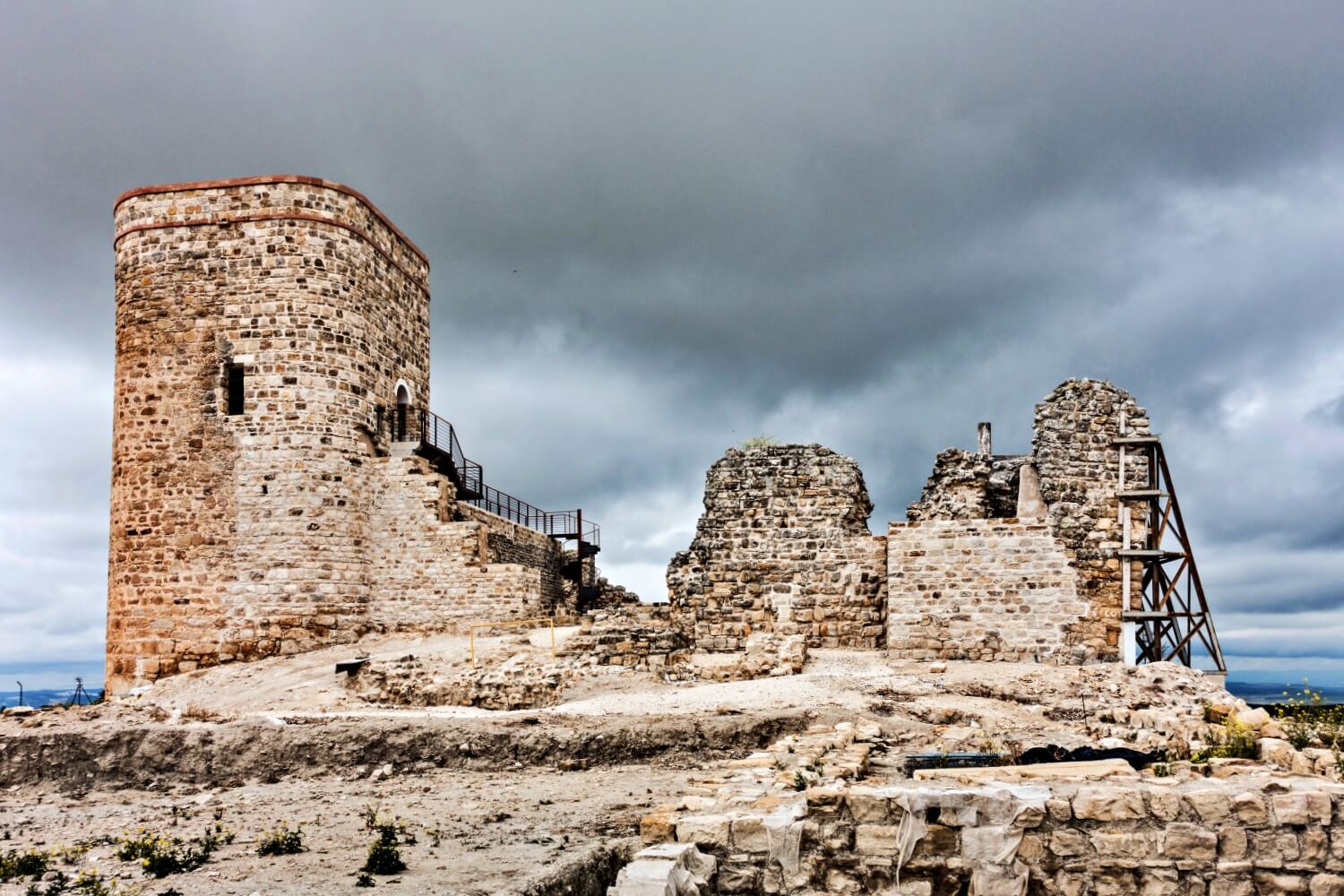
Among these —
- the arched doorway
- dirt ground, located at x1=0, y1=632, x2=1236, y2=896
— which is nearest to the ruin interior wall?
dirt ground, located at x1=0, y1=632, x2=1236, y2=896

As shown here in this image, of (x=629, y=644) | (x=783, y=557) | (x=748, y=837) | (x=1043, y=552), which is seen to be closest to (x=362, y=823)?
(x=748, y=837)

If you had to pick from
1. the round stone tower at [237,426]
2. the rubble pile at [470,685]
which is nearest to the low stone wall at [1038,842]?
the rubble pile at [470,685]

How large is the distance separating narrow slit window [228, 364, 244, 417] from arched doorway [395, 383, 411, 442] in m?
3.26

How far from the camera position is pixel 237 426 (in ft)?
68.6

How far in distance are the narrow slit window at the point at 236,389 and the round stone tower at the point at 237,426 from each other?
35 mm

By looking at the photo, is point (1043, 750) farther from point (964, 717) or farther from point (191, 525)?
point (191, 525)

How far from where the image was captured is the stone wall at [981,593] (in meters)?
18.2

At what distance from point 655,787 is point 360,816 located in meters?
2.92

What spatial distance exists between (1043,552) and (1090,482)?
1448mm

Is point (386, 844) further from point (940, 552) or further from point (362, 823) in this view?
point (940, 552)

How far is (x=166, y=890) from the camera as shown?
7555 mm

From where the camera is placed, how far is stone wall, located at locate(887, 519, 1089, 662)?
18219mm

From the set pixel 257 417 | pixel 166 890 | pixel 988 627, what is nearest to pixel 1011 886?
pixel 166 890

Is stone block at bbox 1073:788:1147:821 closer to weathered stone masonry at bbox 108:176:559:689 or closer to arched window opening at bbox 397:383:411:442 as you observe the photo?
weathered stone masonry at bbox 108:176:559:689
